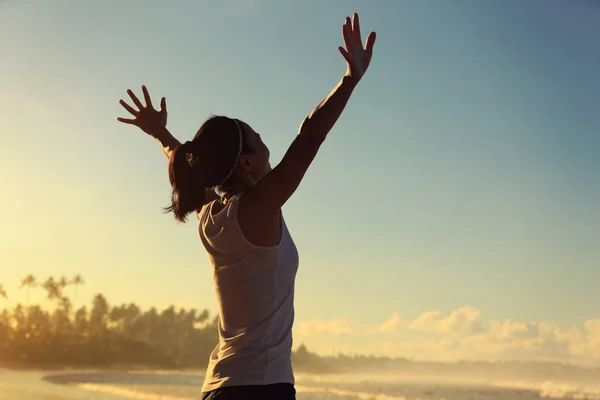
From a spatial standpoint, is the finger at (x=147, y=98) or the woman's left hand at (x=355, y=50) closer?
the woman's left hand at (x=355, y=50)

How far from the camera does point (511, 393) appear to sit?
896 inches

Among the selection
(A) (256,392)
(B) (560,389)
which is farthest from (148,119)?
(B) (560,389)

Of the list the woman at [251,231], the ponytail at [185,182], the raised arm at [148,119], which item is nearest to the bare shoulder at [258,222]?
the woman at [251,231]

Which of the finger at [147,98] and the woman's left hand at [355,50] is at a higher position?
the finger at [147,98]

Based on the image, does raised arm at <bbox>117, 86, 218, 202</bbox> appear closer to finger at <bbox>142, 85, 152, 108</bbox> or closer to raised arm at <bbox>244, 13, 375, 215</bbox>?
finger at <bbox>142, 85, 152, 108</bbox>

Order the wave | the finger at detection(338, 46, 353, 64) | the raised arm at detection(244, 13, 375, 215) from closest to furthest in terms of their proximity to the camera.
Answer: the raised arm at detection(244, 13, 375, 215), the finger at detection(338, 46, 353, 64), the wave

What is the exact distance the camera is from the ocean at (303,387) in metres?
15.5

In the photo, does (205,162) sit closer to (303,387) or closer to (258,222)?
(258,222)

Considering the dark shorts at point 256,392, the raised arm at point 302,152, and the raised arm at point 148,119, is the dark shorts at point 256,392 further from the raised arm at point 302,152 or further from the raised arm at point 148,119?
the raised arm at point 148,119

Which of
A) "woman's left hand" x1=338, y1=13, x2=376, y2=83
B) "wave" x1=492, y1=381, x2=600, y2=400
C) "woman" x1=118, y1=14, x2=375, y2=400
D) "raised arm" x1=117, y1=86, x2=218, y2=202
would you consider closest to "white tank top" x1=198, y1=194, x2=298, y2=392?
"woman" x1=118, y1=14, x2=375, y2=400

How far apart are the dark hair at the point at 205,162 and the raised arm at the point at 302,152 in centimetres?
12

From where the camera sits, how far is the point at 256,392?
4.31 feet

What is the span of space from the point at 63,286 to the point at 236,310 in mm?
19356

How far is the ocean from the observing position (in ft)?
50.7
